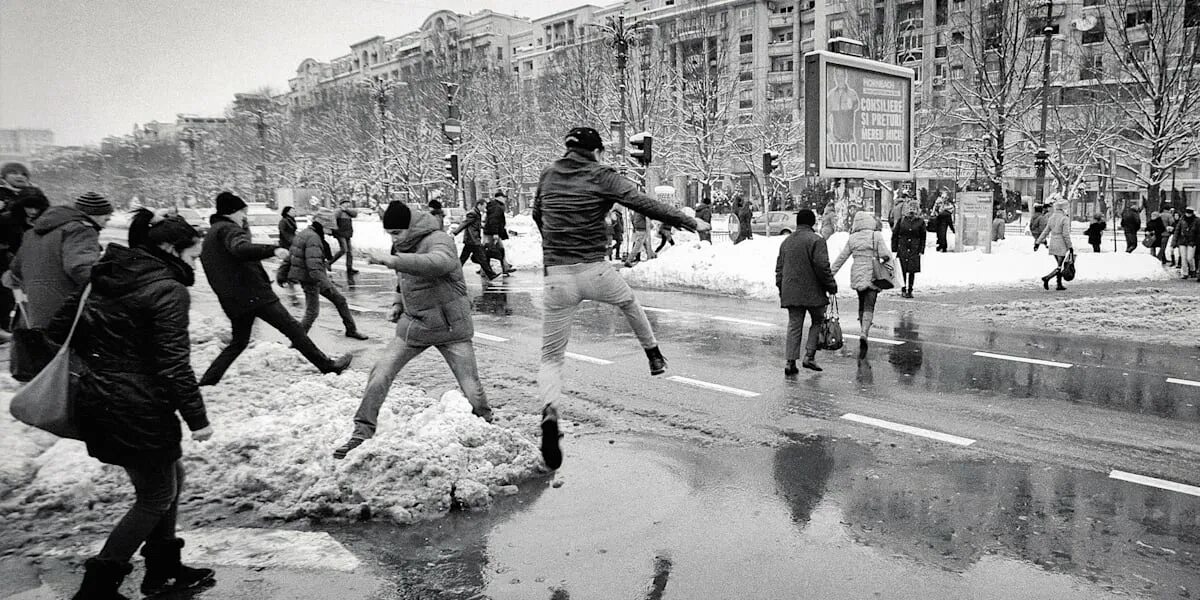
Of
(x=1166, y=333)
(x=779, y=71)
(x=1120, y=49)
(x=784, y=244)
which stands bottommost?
(x=1166, y=333)

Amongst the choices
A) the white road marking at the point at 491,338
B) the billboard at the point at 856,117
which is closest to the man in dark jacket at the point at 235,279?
the white road marking at the point at 491,338

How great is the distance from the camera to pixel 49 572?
4.02 meters

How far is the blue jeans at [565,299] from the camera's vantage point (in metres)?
4.90

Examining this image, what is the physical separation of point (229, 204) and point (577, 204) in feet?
13.7

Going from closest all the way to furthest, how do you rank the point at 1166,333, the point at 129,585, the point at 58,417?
the point at 58,417
the point at 129,585
the point at 1166,333

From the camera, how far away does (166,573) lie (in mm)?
3840

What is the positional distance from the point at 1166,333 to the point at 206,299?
15.9m

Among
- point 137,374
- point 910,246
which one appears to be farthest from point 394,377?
point 910,246

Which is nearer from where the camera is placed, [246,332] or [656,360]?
[656,360]

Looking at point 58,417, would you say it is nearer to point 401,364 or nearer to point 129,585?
point 129,585

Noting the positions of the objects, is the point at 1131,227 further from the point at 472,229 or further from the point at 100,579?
the point at 100,579

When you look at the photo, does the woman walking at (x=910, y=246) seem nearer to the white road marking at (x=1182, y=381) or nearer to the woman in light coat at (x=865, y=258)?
the woman in light coat at (x=865, y=258)

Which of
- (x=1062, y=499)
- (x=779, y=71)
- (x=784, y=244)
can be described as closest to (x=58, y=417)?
(x=1062, y=499)

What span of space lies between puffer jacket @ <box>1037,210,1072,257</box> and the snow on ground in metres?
1.43
